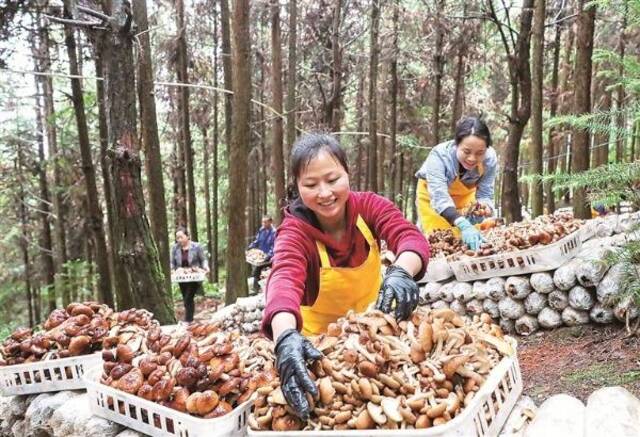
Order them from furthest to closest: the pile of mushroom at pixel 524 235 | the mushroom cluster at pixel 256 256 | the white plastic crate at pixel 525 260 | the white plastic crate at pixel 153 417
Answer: the mushroom cluster at pixel 256 256
the pile of mushroom at pixel 524 235
the white plastic crate at pixel 525 260
the white plastic crate at pixel 153 417

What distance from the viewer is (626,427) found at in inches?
67.4

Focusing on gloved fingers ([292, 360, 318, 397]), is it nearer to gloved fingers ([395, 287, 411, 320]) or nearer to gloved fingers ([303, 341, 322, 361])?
gloved fingers ([303, 341, 322, 361])

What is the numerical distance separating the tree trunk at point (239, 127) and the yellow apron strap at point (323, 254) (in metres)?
5.97

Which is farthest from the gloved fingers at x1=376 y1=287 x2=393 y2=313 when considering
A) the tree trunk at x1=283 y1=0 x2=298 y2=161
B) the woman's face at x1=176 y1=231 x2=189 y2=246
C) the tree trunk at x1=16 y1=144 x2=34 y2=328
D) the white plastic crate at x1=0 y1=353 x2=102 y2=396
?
the tree trunk at x1=16 y1=144 x2=34 y2=328

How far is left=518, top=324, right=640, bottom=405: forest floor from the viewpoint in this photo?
442 centimetres

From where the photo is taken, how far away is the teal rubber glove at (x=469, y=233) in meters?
5.69

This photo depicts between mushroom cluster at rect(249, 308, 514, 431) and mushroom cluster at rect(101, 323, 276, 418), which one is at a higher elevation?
mushroom cluster at rect(249, 308, 514, 431)

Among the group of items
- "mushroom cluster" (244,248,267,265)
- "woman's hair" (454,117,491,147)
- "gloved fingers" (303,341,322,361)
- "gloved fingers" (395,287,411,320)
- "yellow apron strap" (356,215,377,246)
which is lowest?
"mushroom cluster" (244,248,267,265)

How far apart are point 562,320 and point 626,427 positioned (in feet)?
14.5

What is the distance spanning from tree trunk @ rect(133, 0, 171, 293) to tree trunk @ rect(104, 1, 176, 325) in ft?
9.03

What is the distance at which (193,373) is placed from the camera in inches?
95.6

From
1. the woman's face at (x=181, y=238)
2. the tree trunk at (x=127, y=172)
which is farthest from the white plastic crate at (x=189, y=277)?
the tree trunk at (x=127, y=172)

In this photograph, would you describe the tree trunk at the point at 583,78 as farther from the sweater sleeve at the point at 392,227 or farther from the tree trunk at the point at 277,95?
the tree trunk at the point at 277,95

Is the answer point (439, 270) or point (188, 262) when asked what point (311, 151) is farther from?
point (188, 262)
